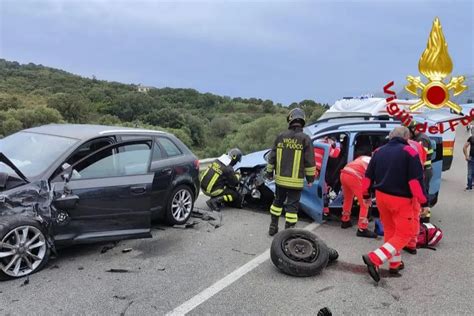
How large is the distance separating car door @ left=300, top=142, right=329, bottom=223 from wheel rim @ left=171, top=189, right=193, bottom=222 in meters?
1.87

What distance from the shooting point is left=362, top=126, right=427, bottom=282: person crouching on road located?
4.53 meters

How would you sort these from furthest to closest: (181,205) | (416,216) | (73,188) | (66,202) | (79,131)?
1. (181,205)
2. (79,131)
3. (416,216)
4. (73,188)
5. (66,202)

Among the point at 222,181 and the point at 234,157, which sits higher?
the point at 234,157

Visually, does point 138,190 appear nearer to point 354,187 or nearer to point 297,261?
point 297,261

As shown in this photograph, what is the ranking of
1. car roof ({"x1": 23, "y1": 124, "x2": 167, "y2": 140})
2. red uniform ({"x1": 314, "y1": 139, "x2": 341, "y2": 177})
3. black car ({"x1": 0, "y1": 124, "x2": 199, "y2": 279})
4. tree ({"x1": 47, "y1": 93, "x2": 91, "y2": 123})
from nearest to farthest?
black car ({"x1": 0, "y1": 124, "x2": 199, "y2": 279}), car roof ({"x1": 23, "y1": 124, "x2": 167, "y2": 140}), red uniform ({"x1": 314, "y1": 139, "x2": 341, "y2": 177}), tree ({"x1": 47, "y1": 93, "x2": 91, "y2": 123})

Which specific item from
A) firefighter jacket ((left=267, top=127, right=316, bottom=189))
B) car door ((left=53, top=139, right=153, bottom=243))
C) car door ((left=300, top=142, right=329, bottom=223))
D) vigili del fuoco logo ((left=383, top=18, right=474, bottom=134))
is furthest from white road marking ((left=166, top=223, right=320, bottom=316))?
vigili del fuoco logo ((left=383, top=18, right=474, bottom=134))

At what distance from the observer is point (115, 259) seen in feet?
16.2

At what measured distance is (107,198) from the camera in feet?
15.9

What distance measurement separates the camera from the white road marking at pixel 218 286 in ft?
12.3

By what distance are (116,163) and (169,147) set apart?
4.07 feet

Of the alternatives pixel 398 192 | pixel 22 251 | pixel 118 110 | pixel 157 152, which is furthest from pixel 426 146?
pixel 118 110

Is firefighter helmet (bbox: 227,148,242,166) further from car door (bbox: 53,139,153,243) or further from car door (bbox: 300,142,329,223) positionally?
car door (bbox: 53,139,153,243)

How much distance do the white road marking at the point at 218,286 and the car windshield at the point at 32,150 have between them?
2.13 meters

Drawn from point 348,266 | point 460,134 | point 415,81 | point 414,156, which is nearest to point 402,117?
point 415,81
